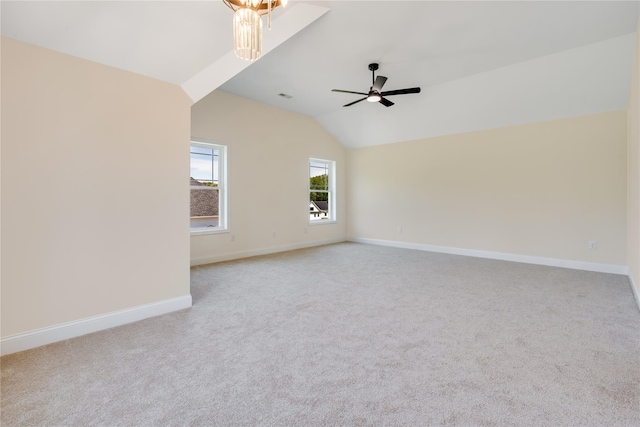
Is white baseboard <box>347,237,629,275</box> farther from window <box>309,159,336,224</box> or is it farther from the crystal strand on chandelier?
the crystal strand on chandelier

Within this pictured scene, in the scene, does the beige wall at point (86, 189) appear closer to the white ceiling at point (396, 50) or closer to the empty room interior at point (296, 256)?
the empty room interior at point (296, 256)

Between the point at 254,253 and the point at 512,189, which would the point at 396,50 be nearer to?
the point at 512,189

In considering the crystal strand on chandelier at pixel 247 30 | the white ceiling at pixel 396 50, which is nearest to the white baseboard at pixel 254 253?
the white ceiling at pixel 396 50

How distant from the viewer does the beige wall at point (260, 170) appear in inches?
196

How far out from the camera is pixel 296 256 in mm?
5484

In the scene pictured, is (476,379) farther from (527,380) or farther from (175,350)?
(175,350)

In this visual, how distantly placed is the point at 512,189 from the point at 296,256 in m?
4.06

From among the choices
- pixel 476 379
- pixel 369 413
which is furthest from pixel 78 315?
pixel 476 379

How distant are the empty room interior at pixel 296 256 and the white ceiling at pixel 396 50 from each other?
24 mm

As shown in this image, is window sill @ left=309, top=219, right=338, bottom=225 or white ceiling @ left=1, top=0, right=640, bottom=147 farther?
window sill @ left=309, top=219, right=338, bottom=225

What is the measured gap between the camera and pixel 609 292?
3.37 meters

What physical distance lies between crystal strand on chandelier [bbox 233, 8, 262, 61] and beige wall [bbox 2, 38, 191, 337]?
155cm

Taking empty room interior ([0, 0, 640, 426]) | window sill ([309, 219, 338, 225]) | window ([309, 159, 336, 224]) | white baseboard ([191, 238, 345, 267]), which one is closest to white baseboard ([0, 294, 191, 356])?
empty room interior ([0, 0, 640, 426])

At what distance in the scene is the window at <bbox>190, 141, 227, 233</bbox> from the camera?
16.6 ft
